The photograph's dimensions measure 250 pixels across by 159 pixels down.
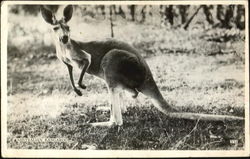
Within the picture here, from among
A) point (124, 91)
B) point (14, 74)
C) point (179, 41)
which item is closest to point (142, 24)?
point (179, 41)

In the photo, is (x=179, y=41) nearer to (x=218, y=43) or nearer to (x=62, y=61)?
(x=218, y=43)

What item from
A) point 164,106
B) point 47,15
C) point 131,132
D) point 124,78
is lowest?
point 131,132

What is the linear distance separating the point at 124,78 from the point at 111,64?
11cm

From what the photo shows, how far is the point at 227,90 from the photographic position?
2.49 meters

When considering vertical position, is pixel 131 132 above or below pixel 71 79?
below

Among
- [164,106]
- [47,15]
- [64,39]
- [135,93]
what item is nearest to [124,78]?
[135,93]

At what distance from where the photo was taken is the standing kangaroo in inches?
96.7

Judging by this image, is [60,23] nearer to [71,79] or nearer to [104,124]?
[71,79]

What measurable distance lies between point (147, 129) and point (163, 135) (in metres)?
0.10

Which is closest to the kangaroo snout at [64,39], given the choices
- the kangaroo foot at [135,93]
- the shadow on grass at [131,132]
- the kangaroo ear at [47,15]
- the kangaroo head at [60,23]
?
the kangaroo head at [60,23]

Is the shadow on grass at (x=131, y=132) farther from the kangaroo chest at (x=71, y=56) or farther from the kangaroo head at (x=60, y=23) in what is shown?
the kangaroo head at (x=60, y=23)

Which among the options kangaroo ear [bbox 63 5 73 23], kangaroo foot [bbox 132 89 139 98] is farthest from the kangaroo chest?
kangaroo foot [bbox 132 89 139 98]

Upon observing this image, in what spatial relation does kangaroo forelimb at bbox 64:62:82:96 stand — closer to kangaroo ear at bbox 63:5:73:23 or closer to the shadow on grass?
the shadow on grass

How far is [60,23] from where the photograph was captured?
249 centimetres
